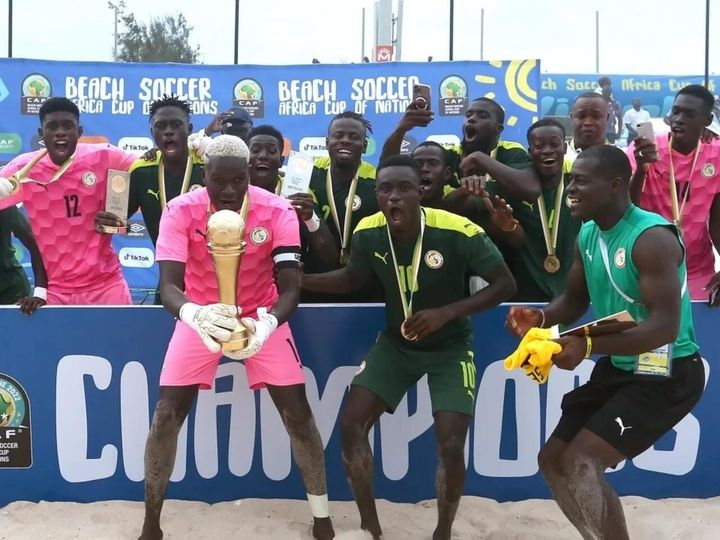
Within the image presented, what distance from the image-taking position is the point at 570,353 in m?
3.02

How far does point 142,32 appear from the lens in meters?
23.4

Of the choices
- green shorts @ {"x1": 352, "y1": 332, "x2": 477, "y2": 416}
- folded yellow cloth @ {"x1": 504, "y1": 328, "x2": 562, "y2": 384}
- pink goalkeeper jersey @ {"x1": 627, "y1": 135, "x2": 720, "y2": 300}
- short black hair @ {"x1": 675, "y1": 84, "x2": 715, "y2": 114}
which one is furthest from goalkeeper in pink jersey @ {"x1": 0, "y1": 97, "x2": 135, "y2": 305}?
short black hair @ {"x1": 675, "y1": 84, "x2": 715, "y2": 114}

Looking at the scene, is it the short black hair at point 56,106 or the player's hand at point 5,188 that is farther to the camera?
the short black hair at point 56,106

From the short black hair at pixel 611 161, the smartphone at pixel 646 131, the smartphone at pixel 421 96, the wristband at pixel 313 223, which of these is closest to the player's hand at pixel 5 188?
the wristband at pixel 313 223

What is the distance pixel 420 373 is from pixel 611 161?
4.99 feet

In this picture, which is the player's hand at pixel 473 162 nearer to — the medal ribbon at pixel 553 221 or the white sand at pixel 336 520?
the medal ribbon at pixel 553 221

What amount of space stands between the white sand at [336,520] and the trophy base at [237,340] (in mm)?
1311

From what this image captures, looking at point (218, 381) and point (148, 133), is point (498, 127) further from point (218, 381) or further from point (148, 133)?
point (148, 133)

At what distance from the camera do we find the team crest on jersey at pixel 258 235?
13.1 feet

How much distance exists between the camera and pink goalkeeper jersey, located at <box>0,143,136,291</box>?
5.16 meters

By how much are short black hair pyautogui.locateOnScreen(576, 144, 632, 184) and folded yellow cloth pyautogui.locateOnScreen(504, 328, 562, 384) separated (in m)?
0.79

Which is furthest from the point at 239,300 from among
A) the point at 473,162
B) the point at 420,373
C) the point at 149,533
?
the point at 473,162

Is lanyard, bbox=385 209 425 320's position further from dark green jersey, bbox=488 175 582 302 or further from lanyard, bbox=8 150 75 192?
lanyard, bbox=8 150 75 192

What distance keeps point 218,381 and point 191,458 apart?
1.63 feet
